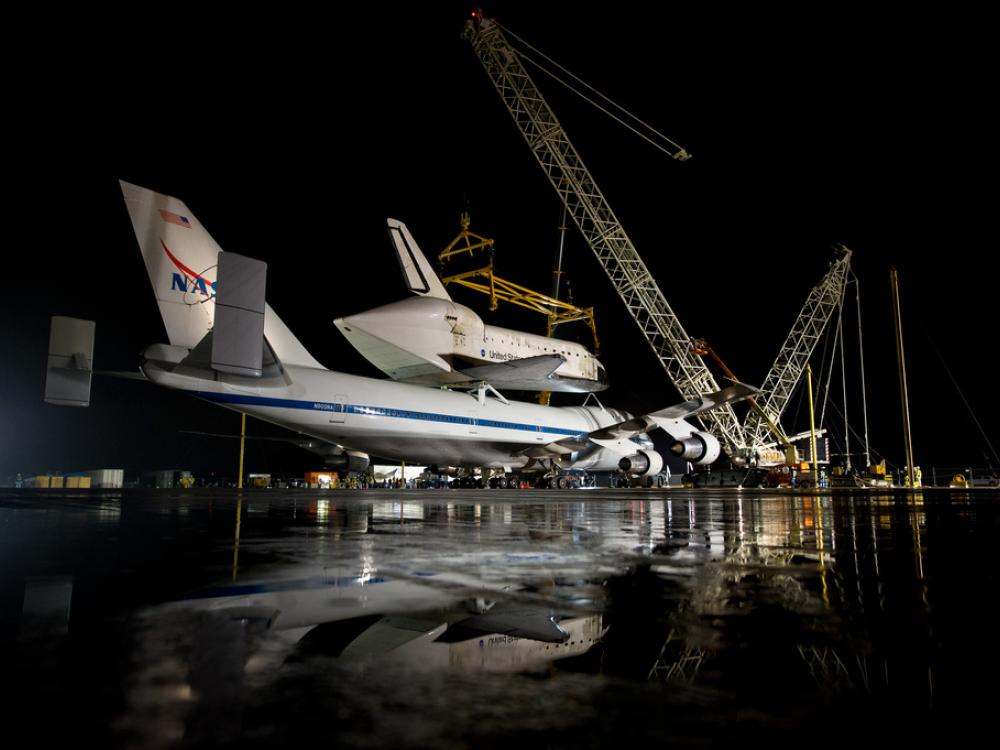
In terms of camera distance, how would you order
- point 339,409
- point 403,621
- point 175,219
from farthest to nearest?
point 339,409 < point 175,219 < point 403,621

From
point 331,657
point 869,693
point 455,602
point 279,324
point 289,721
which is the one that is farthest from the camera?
point 279,324

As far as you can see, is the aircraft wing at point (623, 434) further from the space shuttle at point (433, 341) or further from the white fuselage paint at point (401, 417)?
the space shuttle at point (433, 341)

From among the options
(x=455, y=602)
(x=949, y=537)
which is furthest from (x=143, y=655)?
(x=949, y=537)

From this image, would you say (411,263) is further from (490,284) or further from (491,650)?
(491,650)

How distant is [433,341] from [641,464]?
12680 millimetres

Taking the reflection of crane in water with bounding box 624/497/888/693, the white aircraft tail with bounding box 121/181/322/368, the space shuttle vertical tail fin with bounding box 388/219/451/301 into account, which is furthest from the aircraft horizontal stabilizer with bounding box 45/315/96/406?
the space shuttle vertical tail fin with bounding box 388/219/451/301

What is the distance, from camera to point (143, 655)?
6.70ft

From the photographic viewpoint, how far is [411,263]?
3372 centimetres

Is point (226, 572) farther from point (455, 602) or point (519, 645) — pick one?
point (519, 645)

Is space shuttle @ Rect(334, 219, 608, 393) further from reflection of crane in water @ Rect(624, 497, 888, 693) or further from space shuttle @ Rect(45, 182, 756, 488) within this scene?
reflection of crane in water @ Rect(624, 497, 888, 693)

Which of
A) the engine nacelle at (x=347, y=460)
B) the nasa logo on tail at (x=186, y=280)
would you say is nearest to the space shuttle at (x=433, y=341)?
the engine nacelle at (x=347, y=460)

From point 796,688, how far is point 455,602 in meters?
1.60

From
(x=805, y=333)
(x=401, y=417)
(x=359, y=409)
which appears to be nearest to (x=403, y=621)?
(x=359, y=409)

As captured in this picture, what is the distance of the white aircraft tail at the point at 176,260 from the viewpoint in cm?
1927
